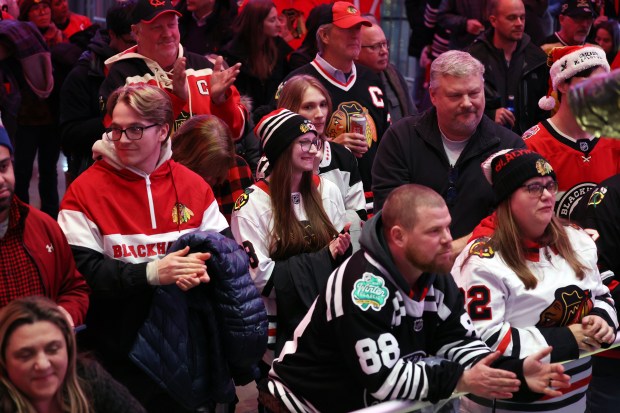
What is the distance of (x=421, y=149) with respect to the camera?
15.5 ft

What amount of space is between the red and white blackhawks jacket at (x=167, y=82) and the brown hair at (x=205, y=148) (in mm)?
474

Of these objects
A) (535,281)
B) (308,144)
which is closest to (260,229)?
(308,144)

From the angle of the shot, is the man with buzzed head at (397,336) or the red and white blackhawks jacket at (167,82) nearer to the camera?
the man with buzzed head at (397,336)

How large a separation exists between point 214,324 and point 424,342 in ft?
2.54

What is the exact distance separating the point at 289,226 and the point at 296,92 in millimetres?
1035

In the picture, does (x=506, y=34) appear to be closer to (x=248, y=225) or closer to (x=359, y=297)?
(x=248, y=225)

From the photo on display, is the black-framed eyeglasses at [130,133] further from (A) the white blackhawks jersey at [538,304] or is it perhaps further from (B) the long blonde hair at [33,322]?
(A) the white blackhawks jersey at [538,304]

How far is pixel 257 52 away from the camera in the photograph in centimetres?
691

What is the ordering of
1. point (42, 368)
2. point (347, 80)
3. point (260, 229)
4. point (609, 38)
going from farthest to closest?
point (609, 38) < point (347, 80) < point (260, 229) < point (42, 368)

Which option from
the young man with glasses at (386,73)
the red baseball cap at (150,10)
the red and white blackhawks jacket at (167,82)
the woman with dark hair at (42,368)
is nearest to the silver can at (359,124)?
the red and white blackhawks jacket at (167,82)

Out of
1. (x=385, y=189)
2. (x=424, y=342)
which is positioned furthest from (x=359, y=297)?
(x=385, y=189)

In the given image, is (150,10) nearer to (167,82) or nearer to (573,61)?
(167,82)

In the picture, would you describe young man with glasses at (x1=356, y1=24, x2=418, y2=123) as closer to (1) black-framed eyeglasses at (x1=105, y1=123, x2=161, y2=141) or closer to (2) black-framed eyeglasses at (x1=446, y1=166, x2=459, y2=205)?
(2) black-framed eyeglasses at (x1=446, y1=166, x2=459, y2=205)

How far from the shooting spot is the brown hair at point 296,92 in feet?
16.7
